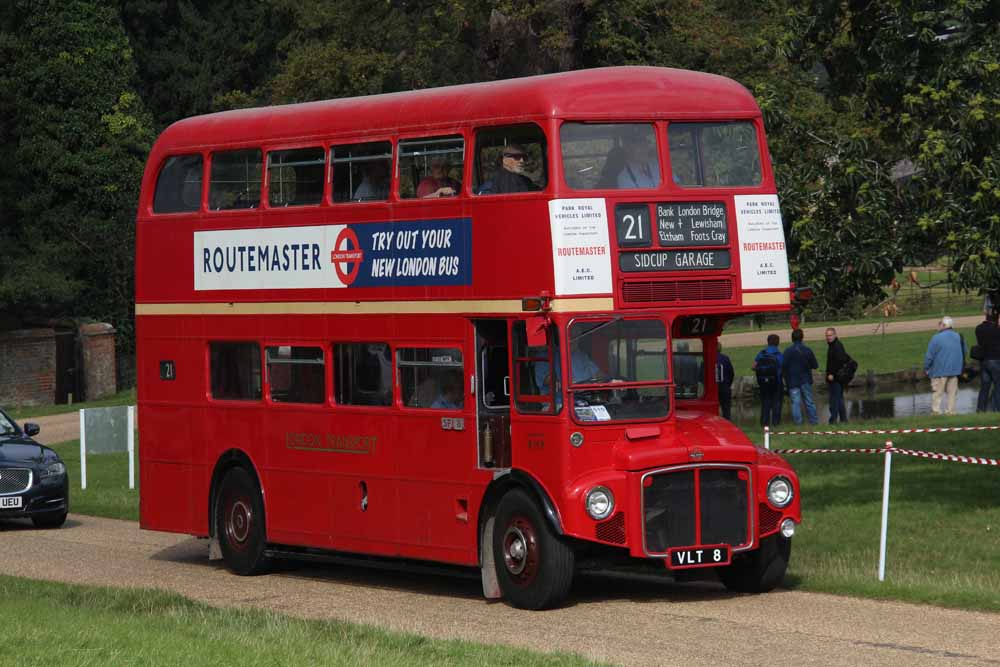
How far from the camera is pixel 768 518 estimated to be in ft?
49.3

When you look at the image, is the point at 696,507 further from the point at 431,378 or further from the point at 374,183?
the point at 374,183

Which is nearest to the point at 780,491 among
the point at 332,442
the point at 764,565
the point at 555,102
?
the point at 764,565

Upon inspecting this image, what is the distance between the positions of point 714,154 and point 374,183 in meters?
3.17

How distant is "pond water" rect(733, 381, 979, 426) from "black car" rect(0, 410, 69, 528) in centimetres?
1469

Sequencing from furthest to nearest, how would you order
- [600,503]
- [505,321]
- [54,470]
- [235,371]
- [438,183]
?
[54,470] < [235,371] < [438,183] < [505,321] < [600,503]

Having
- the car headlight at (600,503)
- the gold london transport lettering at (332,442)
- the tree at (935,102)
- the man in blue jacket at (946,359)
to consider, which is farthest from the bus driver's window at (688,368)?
the man in blue jacket at (946,359)

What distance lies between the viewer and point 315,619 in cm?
1404

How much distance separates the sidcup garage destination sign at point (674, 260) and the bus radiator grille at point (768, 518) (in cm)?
200

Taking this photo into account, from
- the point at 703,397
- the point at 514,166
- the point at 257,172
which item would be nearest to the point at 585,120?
the point at 514,166

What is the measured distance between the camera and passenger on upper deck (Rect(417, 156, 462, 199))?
1588 cm

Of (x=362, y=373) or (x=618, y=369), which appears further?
(x=362, y=373)

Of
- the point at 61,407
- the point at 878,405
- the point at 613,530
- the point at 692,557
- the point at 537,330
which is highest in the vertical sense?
the point at 537,330

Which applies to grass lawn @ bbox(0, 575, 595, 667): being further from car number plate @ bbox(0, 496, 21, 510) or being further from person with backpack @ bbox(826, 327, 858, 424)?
person with backpack @ bbox(826, 327, 858, 424)

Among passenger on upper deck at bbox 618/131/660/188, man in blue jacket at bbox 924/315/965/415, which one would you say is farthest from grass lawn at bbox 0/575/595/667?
man in blue jacket at bbox 924/315/965/415
